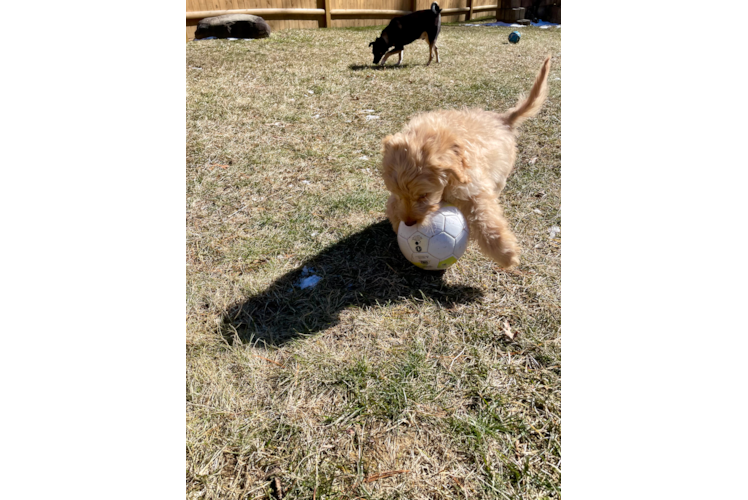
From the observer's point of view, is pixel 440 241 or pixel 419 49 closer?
pixel 440 241

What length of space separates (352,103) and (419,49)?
6.69 meters

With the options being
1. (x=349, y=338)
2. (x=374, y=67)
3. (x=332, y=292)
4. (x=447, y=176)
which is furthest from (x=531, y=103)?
(x=374, y=67)

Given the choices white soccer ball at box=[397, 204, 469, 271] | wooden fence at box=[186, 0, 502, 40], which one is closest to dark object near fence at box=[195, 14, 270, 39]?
wooden fence at box=[186, 0, 502, 40]

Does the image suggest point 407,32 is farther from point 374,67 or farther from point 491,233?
point 491,233

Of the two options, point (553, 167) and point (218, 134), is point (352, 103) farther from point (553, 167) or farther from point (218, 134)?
point (553, 167)

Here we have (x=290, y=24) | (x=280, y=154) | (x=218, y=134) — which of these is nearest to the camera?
(x=280, y=154)

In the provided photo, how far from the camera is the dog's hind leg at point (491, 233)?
109 inches

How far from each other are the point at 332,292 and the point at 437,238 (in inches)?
35.1

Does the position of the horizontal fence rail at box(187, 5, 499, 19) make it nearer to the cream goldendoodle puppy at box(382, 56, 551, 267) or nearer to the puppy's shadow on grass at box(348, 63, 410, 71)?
the puppy's shadow on grass at box(348, 63, 410, 71)

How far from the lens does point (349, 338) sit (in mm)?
2549

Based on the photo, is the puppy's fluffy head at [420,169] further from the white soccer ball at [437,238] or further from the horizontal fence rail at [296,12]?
the horizontal fence rail at [296,12]

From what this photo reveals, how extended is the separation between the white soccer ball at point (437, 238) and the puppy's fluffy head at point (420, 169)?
7 centimetres
